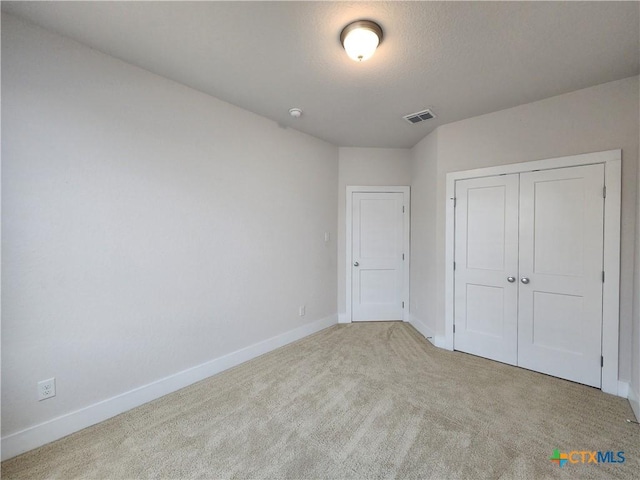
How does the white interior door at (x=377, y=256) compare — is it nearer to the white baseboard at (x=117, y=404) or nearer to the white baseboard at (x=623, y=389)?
the white baseboard at (x=117, y=404)

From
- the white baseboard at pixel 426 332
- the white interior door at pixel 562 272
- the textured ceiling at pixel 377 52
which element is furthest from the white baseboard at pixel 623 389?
the textured ceiling at pixel 377 52

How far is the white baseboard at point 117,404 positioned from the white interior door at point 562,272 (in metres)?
2.75

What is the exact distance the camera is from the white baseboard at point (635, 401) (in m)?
2.03

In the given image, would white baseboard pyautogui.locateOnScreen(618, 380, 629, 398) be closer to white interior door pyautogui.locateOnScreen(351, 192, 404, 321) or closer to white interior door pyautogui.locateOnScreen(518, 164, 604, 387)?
white interior door pyautogui.locateOnScreen(518, 164, 604, 387)

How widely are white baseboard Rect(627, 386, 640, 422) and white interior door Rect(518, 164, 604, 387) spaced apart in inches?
8.0

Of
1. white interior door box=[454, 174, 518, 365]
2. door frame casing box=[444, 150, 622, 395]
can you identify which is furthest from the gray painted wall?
door frame casing box=[444, 150, 622, 395]

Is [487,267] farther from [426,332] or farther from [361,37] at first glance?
[361,37]

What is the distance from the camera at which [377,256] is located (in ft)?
14.0

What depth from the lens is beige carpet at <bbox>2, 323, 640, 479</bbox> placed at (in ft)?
5.30

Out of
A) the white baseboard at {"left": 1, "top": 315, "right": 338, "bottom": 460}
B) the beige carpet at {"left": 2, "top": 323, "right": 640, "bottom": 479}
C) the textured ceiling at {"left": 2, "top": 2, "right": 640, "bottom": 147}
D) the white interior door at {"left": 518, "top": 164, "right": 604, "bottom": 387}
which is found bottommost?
the beige carpet at {"left": 2, "top": 323, "right": 640, "bottom": 479}

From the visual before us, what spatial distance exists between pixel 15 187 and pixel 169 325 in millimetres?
1386

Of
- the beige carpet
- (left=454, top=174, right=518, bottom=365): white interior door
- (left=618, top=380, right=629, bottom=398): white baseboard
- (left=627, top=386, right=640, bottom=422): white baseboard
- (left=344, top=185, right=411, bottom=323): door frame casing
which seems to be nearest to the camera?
the beige carpet

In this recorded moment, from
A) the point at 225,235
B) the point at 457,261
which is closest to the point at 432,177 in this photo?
the point at 457,261

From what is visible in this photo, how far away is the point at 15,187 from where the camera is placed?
1.71m
